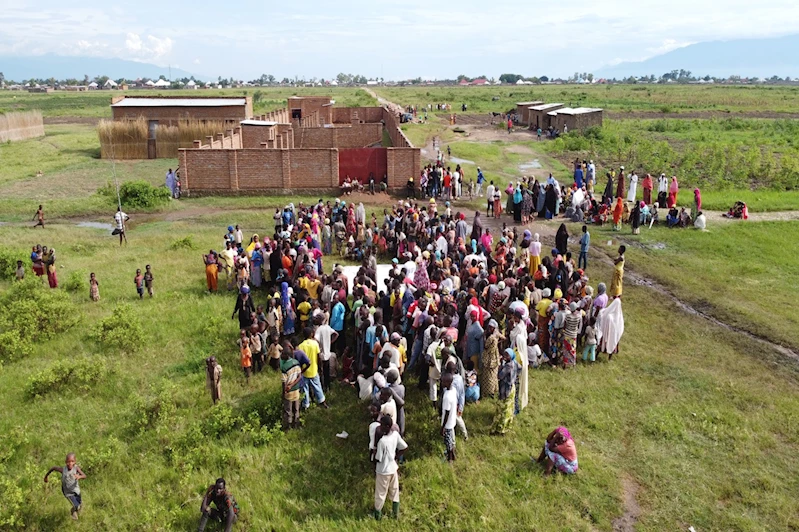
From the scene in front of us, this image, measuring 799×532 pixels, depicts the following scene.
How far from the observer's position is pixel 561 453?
7.39 meters

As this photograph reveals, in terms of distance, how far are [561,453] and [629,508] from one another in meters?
0.95

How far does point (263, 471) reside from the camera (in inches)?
301

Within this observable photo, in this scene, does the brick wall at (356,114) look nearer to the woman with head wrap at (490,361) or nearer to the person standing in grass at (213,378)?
the person standing in grass at (213,378)

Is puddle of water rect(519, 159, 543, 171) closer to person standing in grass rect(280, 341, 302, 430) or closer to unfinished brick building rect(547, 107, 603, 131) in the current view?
unfinished brick building rect(547, 107, 603, 131)

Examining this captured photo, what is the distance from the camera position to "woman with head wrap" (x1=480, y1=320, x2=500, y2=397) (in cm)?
862

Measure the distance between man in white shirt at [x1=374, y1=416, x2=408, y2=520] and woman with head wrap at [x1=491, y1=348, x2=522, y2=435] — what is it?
1967mm

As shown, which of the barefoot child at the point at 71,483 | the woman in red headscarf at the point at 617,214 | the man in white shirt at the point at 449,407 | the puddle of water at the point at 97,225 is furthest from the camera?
the puddle of water at the point at 97,225

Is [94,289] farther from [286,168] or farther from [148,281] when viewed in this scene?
[286,168]

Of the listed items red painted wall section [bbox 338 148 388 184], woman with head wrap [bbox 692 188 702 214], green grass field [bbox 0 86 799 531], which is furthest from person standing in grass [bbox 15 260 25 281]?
woman with head wrap [bbox 692 188 702 214]

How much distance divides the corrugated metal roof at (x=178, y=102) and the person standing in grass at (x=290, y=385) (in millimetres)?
33547

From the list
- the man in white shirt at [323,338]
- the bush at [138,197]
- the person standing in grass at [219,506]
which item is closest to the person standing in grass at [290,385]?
the man in white shirt at [323,338]

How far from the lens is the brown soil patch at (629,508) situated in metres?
6.68

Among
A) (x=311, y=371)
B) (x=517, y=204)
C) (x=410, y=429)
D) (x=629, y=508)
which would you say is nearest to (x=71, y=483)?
(x=311, y=371)

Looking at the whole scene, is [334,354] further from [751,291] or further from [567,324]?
[751,291]
